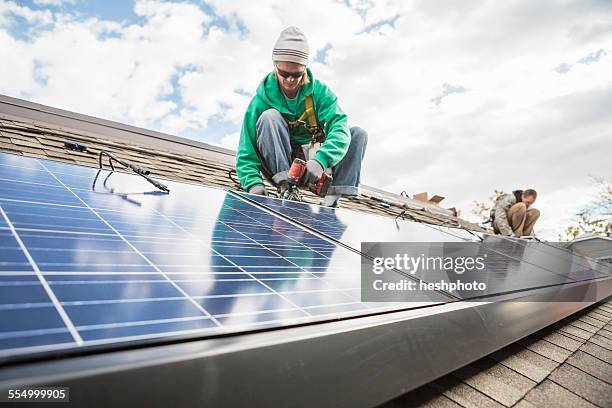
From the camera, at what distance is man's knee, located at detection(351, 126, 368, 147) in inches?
164

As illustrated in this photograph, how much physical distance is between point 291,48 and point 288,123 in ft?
2.42

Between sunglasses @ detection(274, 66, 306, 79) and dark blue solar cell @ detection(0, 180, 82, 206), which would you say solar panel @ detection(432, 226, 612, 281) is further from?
dark blue solar cell @ detection(0, 180, 82, 206)

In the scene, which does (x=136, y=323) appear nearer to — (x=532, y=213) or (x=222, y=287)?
(x=222, y=287)

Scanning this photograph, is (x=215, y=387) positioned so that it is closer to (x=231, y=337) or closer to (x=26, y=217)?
(x=231, y=337)

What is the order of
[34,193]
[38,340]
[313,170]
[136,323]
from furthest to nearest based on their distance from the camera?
[313,170] → [34,193] → [136,323] → [38,340]

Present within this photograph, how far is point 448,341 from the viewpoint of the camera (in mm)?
1010

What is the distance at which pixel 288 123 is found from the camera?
3.90 meters

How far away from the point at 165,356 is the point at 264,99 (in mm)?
3535

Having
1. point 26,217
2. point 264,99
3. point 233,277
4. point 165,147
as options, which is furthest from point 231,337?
point 165,147

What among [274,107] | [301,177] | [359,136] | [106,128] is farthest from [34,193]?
[106,128]

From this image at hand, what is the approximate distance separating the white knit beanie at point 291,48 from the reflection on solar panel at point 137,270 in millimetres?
2476

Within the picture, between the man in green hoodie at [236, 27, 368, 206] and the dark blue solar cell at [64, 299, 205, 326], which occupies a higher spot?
the man in green hoodie at [236, 27, 368, 206]

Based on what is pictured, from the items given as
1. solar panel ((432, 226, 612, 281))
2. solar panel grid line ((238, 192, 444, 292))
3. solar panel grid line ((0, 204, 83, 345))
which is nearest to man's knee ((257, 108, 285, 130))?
solar panel grid line ((238, 192, 444, 292))

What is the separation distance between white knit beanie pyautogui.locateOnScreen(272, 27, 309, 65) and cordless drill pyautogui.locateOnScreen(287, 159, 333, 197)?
1.01m
